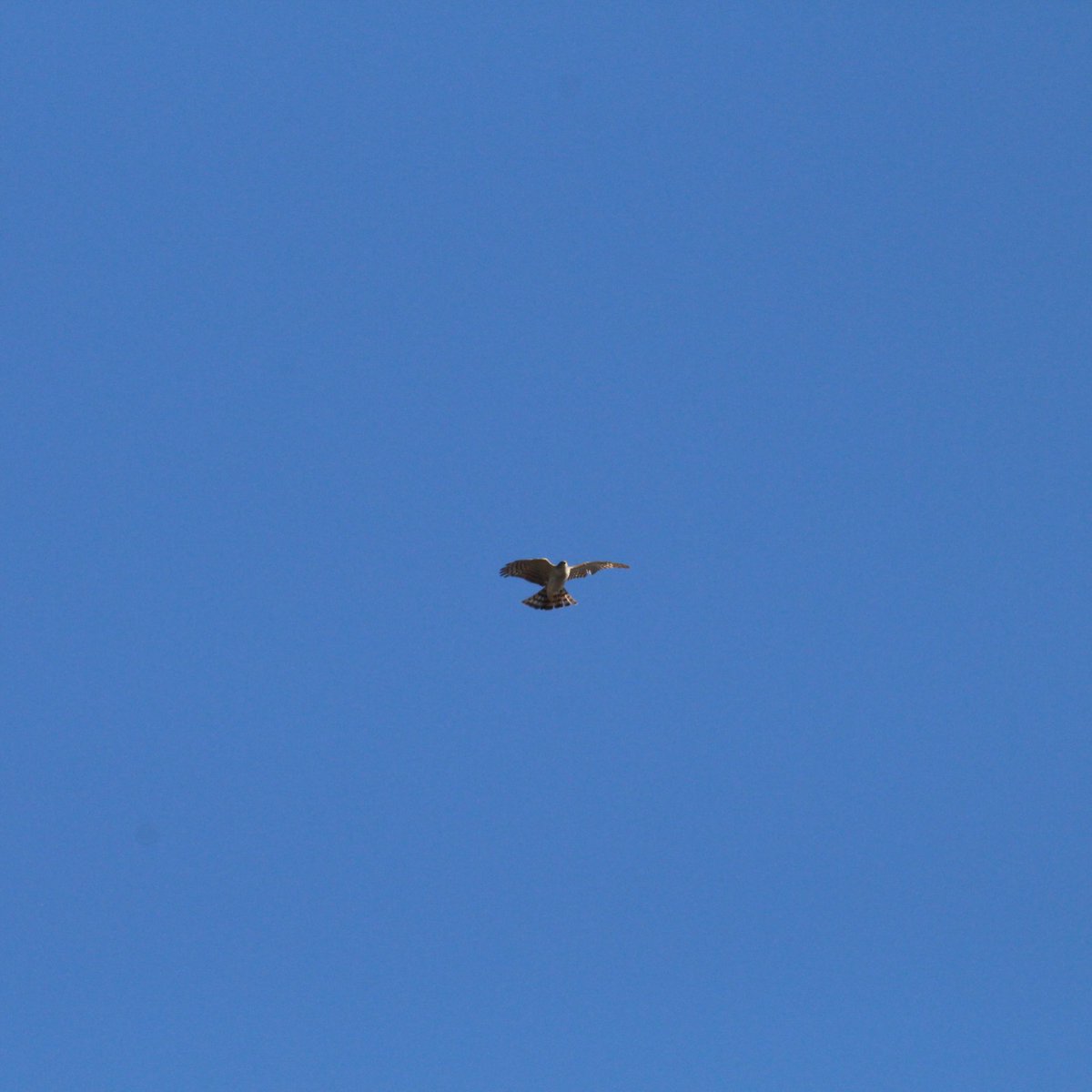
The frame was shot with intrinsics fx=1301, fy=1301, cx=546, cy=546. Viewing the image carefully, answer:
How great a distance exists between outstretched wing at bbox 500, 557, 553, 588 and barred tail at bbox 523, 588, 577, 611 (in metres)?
0.47

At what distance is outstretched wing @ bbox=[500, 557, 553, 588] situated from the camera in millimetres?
39844

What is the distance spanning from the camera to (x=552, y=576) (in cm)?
4038

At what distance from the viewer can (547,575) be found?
40406mm

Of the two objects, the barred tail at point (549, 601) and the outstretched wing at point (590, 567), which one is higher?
the outstretched wing at point (590, 567)

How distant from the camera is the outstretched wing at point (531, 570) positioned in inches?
1569

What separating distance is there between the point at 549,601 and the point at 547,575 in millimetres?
1072

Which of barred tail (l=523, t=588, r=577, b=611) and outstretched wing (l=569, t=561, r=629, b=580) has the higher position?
outstretched wing (l=569, t=561, r=629, b=580)

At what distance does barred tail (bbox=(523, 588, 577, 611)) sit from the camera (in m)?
40.9

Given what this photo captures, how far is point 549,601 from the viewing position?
4109 cm

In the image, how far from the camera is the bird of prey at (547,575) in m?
40.0

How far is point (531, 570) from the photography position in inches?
1590

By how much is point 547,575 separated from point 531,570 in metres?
0.54

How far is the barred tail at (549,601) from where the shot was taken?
40938 mm
